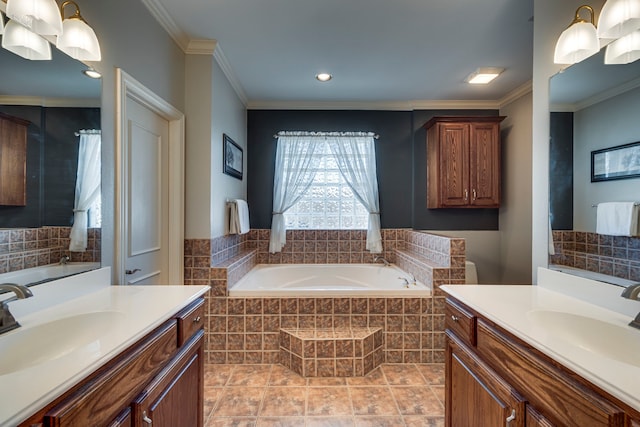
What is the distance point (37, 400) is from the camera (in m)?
0.58

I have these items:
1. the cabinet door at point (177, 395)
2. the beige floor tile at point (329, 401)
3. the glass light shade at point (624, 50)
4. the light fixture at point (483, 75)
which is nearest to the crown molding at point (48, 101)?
the cabinet door at point (177, 395)

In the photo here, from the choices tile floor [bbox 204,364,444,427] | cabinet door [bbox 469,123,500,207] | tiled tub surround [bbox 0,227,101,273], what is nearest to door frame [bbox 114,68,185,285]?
tiled tub surround [bbox 0,227,101,273]

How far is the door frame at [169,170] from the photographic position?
160cm

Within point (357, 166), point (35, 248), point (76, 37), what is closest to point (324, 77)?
point (357, 166)

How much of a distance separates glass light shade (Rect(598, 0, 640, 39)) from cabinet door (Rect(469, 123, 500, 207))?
6.81ft

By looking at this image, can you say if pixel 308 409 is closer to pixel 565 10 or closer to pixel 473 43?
pixel 565 10

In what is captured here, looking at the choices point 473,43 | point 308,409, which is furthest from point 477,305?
point 473,43

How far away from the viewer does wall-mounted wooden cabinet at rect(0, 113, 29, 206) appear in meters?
1.01

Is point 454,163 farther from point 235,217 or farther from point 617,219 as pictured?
point 235,217

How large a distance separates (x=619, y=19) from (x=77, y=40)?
2187mm

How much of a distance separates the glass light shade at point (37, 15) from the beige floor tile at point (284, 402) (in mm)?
2187

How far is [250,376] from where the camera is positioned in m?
2.24

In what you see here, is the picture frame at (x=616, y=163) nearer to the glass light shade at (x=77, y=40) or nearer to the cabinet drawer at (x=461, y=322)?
the cabinet drawer at (x=461, y=322)

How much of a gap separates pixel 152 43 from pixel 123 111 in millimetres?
624
